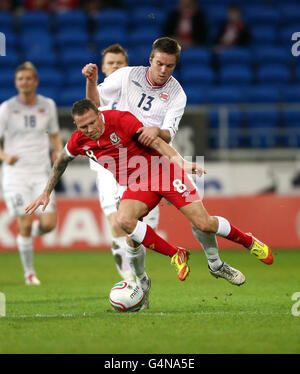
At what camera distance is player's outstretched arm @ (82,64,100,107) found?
7207 millimetres

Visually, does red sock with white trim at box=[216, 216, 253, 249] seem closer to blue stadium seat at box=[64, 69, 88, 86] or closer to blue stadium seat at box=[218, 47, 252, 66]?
blue stadium seat at box=[64, 69, 88, 86]

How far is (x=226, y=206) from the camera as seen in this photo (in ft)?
44.2

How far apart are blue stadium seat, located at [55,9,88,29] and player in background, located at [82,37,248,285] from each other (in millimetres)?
9436

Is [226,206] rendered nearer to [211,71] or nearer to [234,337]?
[211,71]

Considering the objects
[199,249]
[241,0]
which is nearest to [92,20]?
[241,0]

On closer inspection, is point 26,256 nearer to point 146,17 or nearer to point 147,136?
point 147,136

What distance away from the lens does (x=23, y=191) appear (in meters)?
9.75

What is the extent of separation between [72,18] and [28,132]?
755cm

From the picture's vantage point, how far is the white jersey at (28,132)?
9820mm

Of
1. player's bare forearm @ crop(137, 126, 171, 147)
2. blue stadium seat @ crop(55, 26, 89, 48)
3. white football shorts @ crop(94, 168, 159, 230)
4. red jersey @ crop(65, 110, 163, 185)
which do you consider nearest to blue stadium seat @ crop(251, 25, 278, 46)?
blue stadium seat @ crop(55, 26, 89, 48)

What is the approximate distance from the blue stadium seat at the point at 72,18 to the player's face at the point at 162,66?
32.3 ft

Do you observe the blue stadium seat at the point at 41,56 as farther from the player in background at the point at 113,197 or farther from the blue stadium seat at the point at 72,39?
the player in background at the point at 113,197

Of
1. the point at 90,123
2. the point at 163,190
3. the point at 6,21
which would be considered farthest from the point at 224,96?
the point at 90,123

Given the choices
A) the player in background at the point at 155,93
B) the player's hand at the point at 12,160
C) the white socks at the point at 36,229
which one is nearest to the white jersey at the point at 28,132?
the player's hand at the point at 12,160
